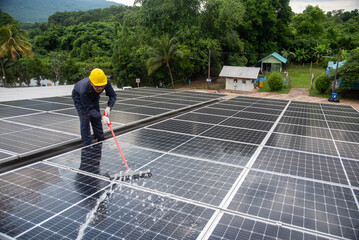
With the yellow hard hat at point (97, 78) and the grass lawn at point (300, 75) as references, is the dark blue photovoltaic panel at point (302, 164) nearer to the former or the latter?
the yellow hard hat at point (97, 78)

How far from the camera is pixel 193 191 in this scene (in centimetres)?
354

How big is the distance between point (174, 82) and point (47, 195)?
36.0 meters

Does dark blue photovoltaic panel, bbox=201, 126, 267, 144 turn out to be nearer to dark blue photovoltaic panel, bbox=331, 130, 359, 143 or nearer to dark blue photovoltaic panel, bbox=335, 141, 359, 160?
dark blue photovoltaic panel, bbox=335, 141, 359, 160

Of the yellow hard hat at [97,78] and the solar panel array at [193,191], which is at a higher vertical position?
the yellow hard hat at [97,78]

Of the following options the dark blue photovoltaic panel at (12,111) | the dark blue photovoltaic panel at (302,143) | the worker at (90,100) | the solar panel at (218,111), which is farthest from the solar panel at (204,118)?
the dark blue photovoltaic panel at (12,111)

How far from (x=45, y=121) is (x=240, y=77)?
91.3 ft

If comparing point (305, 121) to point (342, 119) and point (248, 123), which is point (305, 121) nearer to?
point (342, 119)

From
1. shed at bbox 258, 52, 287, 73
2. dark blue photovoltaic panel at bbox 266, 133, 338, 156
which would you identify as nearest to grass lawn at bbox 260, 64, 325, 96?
shed at bbox 258, 52, 287, 73

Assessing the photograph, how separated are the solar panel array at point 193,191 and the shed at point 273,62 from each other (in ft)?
138

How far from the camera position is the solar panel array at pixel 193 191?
2.74 metres

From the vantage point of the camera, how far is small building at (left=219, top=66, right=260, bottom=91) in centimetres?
3158

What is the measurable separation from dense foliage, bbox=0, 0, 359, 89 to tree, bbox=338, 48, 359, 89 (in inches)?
637

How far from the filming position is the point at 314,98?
2706 centimetres

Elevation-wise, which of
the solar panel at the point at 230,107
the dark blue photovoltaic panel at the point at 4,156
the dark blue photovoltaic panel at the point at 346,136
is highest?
the solar panel at the point at 230,107
